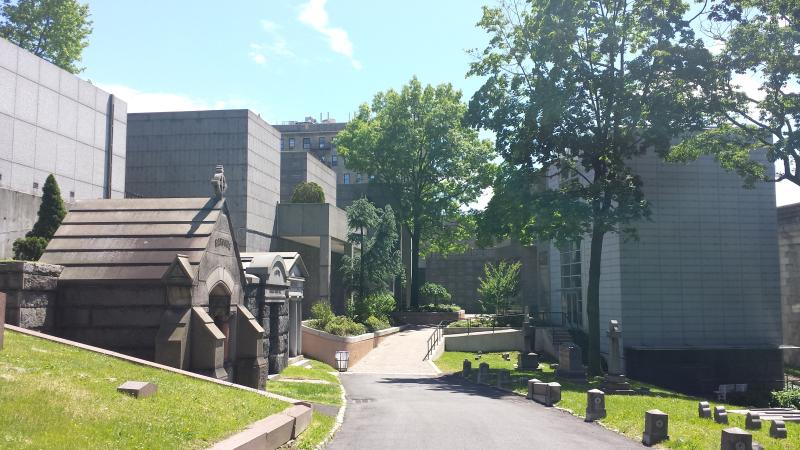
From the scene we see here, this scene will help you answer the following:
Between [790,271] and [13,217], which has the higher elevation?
[13,217]

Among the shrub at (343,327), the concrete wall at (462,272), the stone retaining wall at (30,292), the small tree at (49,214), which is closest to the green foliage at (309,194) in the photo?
the shrub at (343,327)

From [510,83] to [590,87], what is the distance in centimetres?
352

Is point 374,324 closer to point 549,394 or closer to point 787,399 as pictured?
point 549,394

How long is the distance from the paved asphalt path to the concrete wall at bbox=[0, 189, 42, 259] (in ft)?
35.0

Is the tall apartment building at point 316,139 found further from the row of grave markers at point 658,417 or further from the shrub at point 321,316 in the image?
the row of grave markers at point 658,417

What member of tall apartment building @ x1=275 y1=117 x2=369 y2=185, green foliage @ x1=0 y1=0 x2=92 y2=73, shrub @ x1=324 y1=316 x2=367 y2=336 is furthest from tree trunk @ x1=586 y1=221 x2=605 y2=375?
tall apartment building @ x1=275 y1=117 x2=369 y2=185

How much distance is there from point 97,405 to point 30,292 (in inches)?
265

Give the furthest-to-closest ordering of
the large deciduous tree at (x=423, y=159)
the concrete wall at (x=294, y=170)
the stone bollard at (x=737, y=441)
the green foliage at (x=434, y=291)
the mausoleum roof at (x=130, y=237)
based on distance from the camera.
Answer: the green foliage at (x=434, y=291)
the large deciduous tree at (x=423, y=159)
the concrete wall at (x=294, y=170)
the mausoleum roof at (x=130, y=237)
the stone bollard at (x=737, y=441)

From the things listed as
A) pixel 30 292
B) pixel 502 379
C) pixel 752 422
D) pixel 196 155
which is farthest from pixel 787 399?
pixel 196 155

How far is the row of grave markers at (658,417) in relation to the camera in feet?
38.3

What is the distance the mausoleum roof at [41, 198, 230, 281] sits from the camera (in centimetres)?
1569

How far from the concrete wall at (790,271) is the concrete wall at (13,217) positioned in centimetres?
4039

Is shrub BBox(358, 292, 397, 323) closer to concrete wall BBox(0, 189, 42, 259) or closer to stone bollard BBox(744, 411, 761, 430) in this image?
concrete wall BBox(0, 189, 42, 259)

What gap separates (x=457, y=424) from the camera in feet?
47.8
